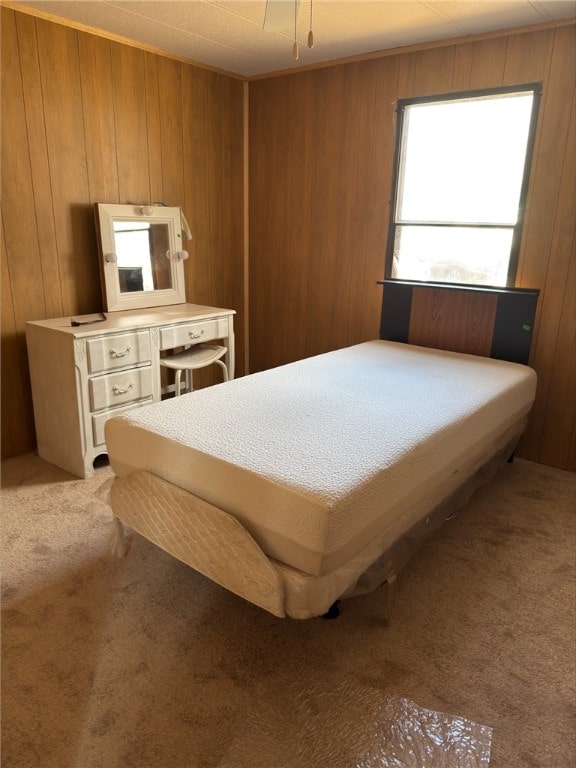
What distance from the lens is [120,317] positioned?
312cm

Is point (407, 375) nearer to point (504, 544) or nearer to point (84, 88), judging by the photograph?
point (504, 544)

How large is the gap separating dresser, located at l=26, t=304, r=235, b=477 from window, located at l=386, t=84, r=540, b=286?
1.55 m

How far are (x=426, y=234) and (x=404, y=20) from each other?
1125 millimetres

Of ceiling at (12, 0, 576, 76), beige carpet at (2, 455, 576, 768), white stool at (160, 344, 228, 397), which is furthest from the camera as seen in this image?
white stool at (160, 344, 228, 397)

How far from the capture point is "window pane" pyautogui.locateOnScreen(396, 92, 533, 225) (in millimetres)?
2953

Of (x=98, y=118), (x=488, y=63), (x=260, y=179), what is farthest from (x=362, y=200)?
(x=98, y=118)

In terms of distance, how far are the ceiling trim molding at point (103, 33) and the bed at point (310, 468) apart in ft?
6.86

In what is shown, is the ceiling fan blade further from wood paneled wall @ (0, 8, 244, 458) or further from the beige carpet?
the beige carpet

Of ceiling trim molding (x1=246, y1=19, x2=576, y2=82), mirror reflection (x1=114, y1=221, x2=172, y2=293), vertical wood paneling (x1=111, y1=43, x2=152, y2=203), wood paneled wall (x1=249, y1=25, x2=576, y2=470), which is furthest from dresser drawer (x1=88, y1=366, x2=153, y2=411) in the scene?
ceiling trim molding (x1=246, y1=19, x2=576, y2=82)

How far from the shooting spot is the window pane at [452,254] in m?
3.11

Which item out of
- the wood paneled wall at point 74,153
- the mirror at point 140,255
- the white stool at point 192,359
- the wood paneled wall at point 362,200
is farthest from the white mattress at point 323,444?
the wood paneled wall at point 74,153

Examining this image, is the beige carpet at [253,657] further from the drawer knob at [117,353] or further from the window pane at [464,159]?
the window pane at [464,159]

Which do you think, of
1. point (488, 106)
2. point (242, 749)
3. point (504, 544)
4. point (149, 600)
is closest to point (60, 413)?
point (149, 600)

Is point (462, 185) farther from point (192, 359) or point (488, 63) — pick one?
point (192, 359)
